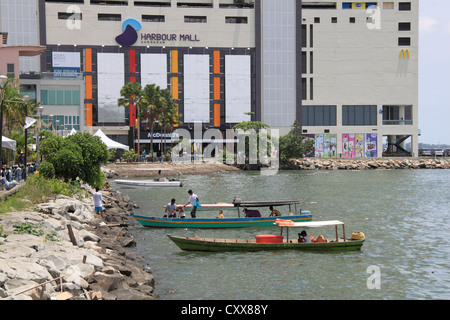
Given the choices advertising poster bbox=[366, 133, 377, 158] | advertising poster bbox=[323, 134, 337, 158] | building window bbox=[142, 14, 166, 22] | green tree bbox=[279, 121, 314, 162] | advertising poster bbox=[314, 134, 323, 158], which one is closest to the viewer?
green tree bbox=[279, 121, 314, 162]

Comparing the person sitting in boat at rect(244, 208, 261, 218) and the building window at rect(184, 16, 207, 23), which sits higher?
the building window at rect(184, 16, 207, 23)

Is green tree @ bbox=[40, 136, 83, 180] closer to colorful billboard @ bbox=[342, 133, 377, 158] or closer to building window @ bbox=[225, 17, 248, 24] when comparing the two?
building window @ bbox=[225, 17, 248, 24]

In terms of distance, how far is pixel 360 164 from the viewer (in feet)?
381

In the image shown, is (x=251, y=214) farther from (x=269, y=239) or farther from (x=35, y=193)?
(x=35, y=193)

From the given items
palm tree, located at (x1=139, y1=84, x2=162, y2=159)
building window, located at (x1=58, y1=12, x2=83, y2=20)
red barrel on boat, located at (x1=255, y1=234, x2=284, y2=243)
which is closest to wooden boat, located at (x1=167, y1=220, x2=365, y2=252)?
red barrel on boat, located at (x1=255, y1=234, x2=284, y2=243)

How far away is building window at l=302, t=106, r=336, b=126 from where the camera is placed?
132 metres

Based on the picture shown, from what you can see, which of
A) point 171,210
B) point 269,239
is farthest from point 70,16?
point 269,239

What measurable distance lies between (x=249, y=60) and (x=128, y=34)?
29947 mm

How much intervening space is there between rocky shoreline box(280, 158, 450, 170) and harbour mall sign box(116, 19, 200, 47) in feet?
130

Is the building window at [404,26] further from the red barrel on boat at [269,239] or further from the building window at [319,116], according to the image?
the red barrel on boat at [269,239]

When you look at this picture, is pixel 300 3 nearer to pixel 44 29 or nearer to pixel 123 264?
pixel 44 29

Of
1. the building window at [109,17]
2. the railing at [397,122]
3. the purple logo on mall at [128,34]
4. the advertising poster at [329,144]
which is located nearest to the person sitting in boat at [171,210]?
the purple logo on mall at [128,34]

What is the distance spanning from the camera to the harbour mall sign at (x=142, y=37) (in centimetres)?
12144

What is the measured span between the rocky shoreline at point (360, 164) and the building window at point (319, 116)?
13680 millimetres
